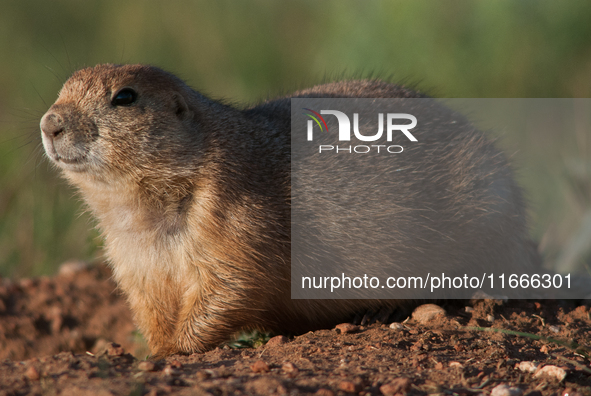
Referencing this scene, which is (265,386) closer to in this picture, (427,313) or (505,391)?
(505,391)

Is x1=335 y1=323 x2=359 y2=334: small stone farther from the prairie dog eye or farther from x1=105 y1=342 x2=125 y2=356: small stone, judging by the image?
the prairie dog eye

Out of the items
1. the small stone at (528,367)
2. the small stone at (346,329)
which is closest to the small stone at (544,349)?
the small stone at (528,367)

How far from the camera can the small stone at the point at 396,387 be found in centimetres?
368

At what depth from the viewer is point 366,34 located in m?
12.5

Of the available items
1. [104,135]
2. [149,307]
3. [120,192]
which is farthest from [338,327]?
[104,135]

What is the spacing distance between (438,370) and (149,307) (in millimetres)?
2716

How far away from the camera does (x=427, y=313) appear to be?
558 cm

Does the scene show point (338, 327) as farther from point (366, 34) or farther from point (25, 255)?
point (366, 34)

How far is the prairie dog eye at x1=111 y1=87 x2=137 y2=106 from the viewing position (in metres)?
5.14

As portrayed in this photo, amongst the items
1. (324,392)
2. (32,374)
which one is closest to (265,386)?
(324,392)

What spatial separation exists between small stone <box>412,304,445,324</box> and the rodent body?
32cm

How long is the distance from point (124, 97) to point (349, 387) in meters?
3.04

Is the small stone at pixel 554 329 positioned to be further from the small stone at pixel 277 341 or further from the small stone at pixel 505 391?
the small stone at pixel 277 341

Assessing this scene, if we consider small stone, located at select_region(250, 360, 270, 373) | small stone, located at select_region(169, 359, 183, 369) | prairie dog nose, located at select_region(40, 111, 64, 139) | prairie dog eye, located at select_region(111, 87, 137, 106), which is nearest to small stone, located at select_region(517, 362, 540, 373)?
small stone, located at select_region(250, 360, 270, 373)
